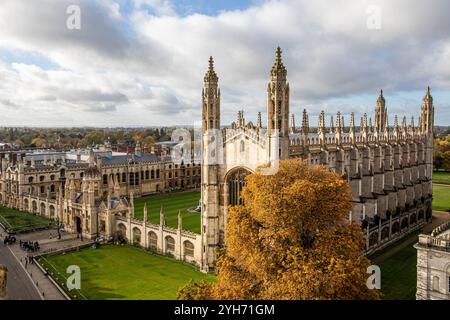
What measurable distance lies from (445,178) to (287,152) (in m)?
71.9

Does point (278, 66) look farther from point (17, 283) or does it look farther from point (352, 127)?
point (17, 283)

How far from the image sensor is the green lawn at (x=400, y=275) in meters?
26.9

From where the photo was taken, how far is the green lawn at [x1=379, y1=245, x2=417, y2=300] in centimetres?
2687

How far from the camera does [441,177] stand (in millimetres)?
87250

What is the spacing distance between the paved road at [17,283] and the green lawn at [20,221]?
28.8 ft

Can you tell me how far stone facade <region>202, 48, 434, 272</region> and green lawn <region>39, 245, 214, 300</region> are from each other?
294cm

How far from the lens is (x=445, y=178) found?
281 ft

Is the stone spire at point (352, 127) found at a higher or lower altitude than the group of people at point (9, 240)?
higher

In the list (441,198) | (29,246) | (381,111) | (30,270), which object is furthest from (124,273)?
(441,198)

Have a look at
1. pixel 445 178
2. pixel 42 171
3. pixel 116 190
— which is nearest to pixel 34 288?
pixel 116 190

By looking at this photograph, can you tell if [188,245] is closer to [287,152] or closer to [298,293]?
[287,152]

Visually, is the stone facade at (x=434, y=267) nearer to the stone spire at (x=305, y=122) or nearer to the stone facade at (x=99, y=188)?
the stone spire at (x=305, y=122)

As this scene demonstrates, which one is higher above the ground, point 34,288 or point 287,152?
point 287,152

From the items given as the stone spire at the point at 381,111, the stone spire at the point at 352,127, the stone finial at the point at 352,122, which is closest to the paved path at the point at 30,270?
the stone spire at the point at 352,127
